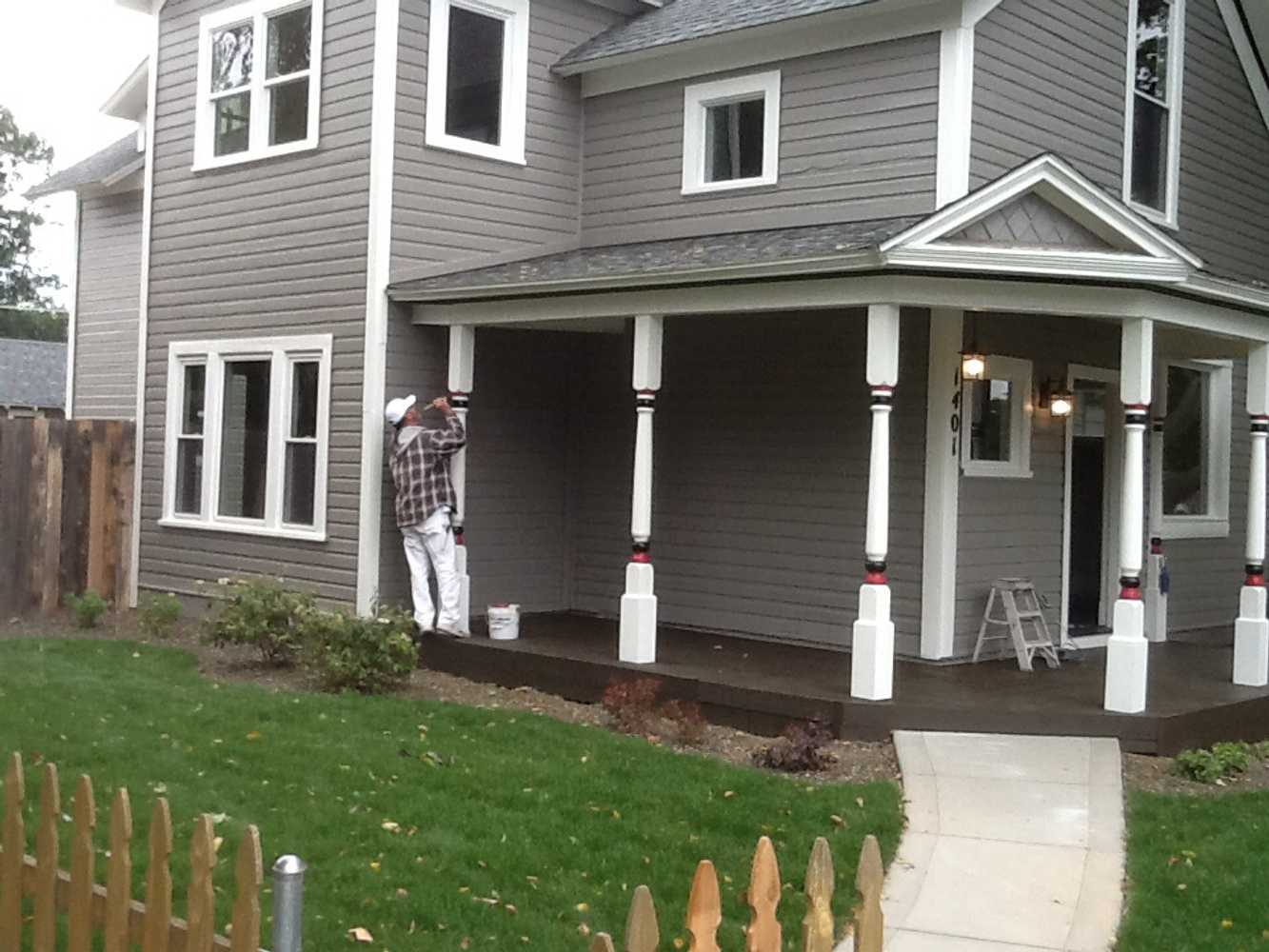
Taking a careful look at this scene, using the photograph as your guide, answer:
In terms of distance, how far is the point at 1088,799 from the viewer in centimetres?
775

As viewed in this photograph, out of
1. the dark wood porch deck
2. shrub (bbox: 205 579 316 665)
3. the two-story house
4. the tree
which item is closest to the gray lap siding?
the two-story house

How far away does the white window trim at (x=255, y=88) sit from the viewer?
1287 centimetres

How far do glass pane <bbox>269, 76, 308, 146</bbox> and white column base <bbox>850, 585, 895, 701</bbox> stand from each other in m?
7.03

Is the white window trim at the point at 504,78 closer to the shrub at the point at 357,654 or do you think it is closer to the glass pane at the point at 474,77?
the glass pane at the point at 474,77

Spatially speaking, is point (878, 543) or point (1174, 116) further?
point (1174, 116)

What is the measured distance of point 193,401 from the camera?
46.7ft

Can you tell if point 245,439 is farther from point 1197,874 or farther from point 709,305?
point 1197,874

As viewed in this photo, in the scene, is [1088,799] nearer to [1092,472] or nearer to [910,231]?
[910,231]

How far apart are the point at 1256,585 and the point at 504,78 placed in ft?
24.7

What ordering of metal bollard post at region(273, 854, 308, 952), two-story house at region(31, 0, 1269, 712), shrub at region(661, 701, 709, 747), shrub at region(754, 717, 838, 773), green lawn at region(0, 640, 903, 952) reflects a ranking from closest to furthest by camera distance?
metal bollard post at region(273, 854, 308, 952), green lawn at region(0, 640, 903, 952), shrub at region(754, 717, 838, 773), shrub at region(661, 701, 709, 747), two-story house at region(31, 0, 1269, 712)

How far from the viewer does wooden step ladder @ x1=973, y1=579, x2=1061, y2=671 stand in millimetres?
10820

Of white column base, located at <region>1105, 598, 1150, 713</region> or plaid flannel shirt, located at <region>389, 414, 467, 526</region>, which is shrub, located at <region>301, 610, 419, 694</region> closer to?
plaid flannel shirt, located at <region>389, 414, 467, 526</region>

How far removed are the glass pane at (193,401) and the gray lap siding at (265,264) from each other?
256mm

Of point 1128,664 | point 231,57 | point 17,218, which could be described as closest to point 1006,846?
point 1128,664
